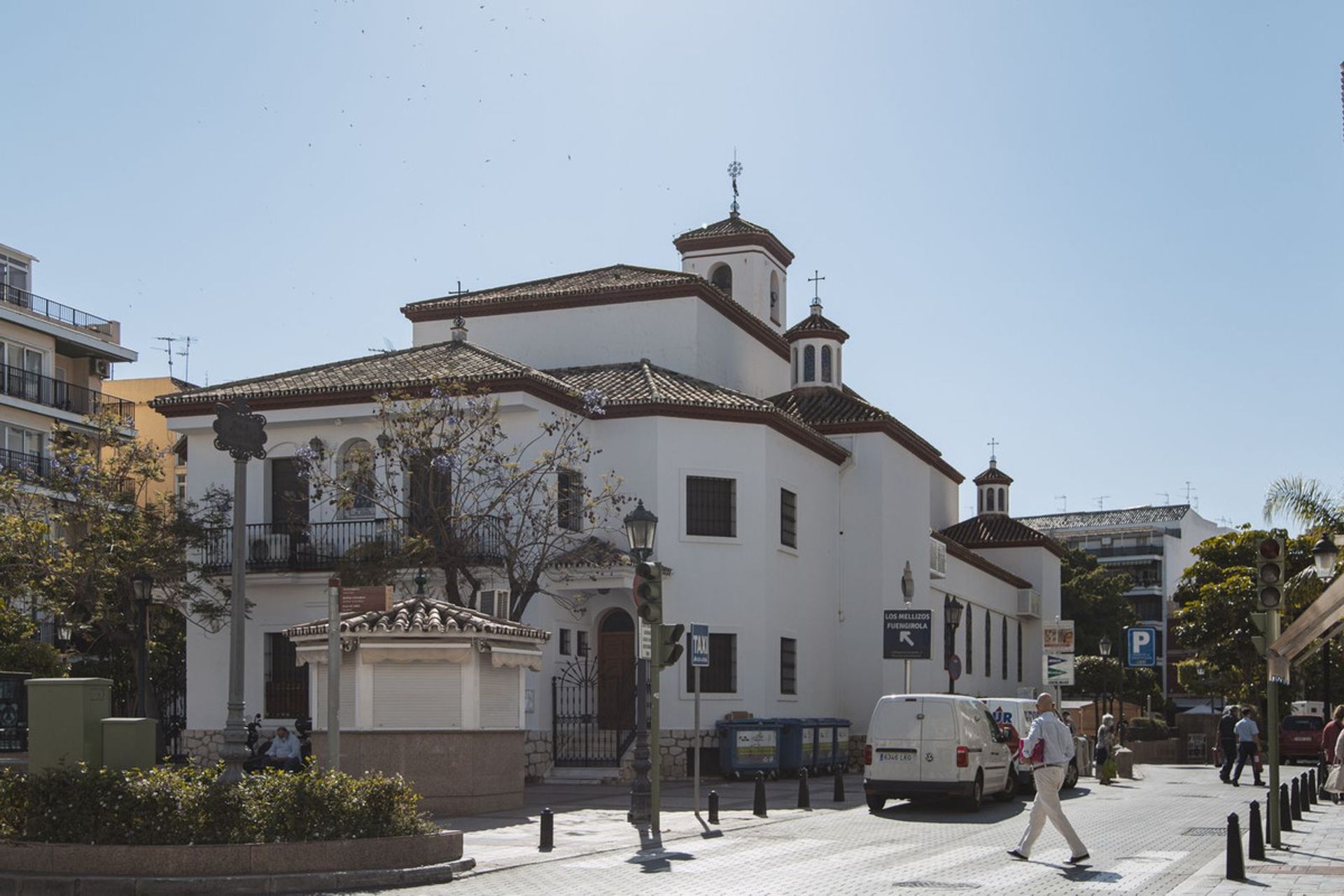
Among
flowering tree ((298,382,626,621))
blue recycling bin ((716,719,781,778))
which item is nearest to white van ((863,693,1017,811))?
blue recycling bin ((716,719,781,778))

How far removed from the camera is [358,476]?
30.4 m

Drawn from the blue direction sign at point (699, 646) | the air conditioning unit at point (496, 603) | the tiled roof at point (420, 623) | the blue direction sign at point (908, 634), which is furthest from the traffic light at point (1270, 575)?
the blue direction sign at point (908, 634)

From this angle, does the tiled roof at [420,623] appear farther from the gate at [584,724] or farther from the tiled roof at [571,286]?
the tiled roof at [571,286]

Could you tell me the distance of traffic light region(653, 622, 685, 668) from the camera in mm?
20656

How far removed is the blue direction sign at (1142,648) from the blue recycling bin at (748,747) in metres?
9.08

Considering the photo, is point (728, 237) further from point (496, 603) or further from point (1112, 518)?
point (1112, 518)

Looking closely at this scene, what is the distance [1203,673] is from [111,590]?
38.8 m

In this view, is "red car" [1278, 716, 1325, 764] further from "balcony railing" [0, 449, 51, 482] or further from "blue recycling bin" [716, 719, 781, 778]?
"balcony railing" [0, 449, 51, 482]

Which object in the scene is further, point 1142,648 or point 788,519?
point 788,519

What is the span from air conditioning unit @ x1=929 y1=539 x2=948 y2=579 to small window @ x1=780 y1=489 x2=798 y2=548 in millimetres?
7268

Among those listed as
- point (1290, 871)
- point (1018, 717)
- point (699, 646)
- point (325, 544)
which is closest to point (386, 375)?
point (325, 544)

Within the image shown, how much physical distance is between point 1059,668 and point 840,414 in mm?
11125

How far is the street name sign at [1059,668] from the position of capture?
32.4m

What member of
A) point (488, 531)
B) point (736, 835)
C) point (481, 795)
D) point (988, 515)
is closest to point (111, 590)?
point (488, 531)
